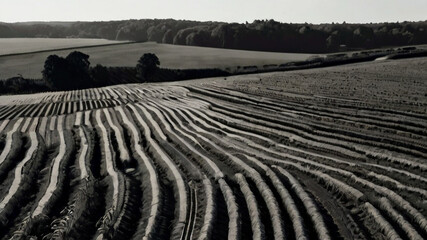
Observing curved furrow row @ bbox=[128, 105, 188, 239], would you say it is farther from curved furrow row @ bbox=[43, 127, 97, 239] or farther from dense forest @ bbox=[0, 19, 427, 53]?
dense forest @ bbox=[0, 19, 427, 53]

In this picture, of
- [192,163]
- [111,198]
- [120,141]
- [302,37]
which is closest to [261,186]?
[192,163]

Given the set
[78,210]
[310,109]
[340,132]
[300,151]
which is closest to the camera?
[78,210]

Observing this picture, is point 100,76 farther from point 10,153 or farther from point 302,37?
point 302,37

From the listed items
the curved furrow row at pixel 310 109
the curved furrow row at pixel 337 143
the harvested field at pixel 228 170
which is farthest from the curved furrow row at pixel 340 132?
the curved furrow row at pixel 310 109

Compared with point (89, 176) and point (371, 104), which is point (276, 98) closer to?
point (371, 104)

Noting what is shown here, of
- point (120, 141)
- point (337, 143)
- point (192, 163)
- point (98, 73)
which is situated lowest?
point (98, 73)

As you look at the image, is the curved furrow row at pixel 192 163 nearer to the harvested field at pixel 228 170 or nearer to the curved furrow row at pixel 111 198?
the harvested field at pixel 228 170
